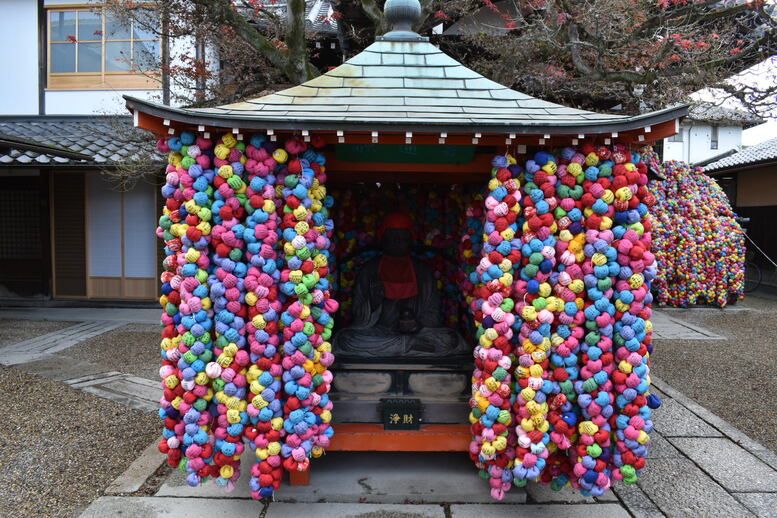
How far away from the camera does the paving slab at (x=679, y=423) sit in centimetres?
542

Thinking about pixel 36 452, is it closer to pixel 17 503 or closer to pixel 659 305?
pixel 17 503

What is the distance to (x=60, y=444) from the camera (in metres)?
5.12

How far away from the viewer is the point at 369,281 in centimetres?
545

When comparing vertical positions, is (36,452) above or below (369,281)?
below

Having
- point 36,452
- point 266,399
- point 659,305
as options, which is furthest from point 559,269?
point 659,305

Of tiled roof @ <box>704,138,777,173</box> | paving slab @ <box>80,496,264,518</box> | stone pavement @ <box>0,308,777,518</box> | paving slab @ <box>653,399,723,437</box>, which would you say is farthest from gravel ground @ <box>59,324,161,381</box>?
tiled roof @ <box>704,138,777,173</box>

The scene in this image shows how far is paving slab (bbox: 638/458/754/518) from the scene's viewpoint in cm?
397

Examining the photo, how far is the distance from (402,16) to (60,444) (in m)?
5.26

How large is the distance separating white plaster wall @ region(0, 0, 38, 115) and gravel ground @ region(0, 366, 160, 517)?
7802mm

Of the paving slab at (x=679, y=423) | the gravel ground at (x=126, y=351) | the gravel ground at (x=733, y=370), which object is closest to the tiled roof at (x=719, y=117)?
the gravel ground at (x=733, y=370)

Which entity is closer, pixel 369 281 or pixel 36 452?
pixel 36 452

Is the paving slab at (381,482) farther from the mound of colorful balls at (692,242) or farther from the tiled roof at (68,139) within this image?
the mound of colorful balls at (692,242)

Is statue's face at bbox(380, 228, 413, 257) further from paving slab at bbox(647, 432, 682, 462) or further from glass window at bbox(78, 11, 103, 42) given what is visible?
glass window at bbox(78, 11, 103, 42)

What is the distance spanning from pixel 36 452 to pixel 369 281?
11.6 ft
